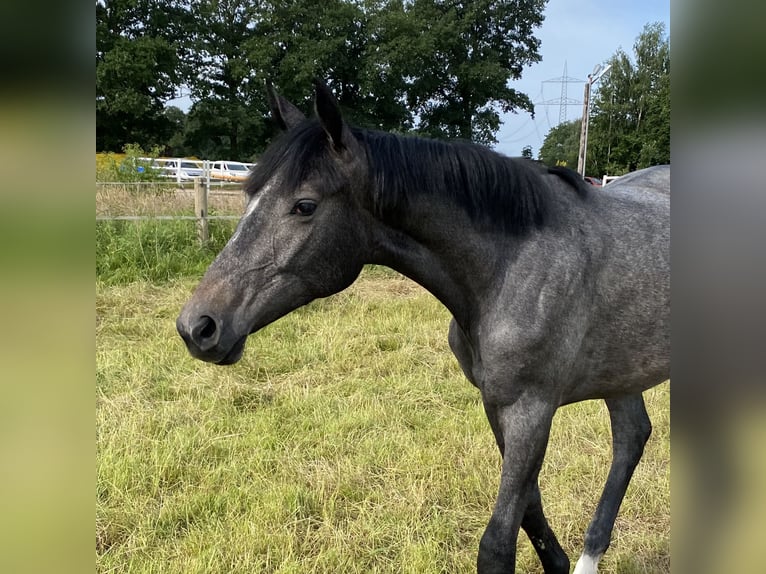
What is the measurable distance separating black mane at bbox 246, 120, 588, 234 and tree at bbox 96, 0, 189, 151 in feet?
69.7

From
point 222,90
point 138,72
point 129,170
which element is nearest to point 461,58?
point 222,90

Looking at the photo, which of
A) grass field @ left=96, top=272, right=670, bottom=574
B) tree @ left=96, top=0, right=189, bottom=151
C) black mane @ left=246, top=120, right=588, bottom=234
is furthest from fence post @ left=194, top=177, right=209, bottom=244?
tree @ left=96, top=0, right=189, bottom=151

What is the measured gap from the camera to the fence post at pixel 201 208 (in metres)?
7.55

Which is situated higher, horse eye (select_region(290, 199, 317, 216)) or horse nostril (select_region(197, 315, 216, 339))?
horse eye (select_region(290, 199, 317, 216))

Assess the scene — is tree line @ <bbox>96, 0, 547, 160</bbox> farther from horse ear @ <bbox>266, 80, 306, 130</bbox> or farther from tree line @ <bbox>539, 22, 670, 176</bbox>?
horse ear @ <bbox>266, 80, 306, 130</bbox>

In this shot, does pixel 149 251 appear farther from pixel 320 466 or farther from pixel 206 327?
pixel 206 327

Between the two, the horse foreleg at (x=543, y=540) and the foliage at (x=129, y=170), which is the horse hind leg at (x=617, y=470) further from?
the foliage at (x=129, y=170)

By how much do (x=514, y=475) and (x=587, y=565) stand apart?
3.54 feet

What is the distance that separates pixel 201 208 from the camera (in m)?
7.64

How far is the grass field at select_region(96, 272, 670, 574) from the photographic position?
2.28 meters

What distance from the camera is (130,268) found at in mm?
6590

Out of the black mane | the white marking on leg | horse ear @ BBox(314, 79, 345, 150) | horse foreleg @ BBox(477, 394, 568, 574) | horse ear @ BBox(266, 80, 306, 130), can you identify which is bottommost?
the white marking on leg

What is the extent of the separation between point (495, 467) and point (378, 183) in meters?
2.06
